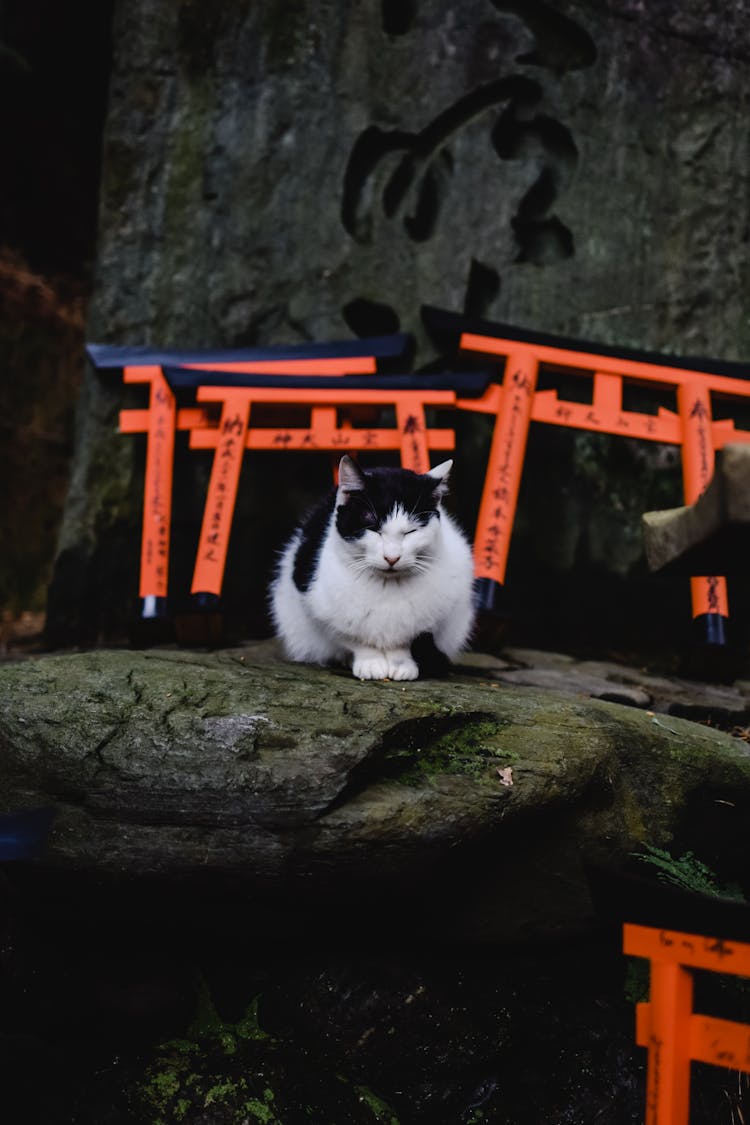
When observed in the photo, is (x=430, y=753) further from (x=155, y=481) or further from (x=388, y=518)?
(x=155, y=481)

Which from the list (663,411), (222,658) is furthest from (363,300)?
(222,658)

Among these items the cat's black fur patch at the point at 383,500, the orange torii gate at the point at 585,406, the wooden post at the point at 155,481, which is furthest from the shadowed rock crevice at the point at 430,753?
the wooden post at the point at 155,481

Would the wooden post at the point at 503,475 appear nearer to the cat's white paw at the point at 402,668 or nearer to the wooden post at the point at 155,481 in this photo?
the cat's white paw at the point at 402,668

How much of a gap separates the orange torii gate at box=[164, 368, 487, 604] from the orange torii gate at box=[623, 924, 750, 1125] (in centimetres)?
330

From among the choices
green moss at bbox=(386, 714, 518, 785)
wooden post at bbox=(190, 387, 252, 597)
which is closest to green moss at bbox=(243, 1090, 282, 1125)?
green moss at bbox=(386, 714, 518, 785)

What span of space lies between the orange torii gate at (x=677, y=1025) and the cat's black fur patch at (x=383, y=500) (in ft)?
6.10

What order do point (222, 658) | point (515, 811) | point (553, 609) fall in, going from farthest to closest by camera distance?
point (553, 609) → point (222, 658) → point (515, 811)

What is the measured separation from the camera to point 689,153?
6.30m

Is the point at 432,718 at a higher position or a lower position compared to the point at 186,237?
lower

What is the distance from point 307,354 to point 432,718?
3.18 metres

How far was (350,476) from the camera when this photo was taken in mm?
3607

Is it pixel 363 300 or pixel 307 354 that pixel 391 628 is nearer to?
pixel 307 354

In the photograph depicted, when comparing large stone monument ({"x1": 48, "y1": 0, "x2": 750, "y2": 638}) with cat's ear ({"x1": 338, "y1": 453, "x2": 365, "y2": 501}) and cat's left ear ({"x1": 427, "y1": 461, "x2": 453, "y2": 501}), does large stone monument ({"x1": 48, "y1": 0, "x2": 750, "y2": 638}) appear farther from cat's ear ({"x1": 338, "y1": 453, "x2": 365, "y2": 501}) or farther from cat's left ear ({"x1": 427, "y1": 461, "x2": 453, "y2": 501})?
cat's ear ({"x1": 338, "y1": 453, "x2": 365, "y2": 501})

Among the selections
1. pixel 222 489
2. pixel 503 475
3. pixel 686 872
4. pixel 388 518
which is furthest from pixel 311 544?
pixel 686 872
